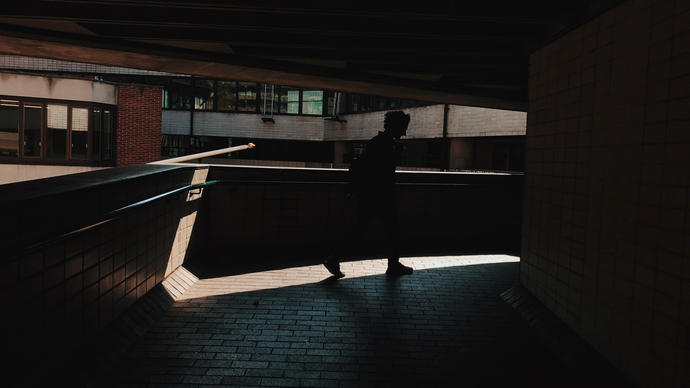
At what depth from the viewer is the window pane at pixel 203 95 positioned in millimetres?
27562

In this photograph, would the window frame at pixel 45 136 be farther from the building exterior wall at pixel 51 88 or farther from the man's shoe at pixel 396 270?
the man's shoe at pixel 396 270

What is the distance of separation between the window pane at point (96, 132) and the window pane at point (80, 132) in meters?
0.24

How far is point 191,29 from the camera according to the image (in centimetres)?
576

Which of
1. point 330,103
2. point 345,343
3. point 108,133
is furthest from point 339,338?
point 330,103

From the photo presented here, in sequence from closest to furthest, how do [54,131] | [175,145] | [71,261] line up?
[71,261] → [54,131] → [175,145]

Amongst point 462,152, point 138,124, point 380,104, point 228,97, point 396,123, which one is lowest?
point 396,123

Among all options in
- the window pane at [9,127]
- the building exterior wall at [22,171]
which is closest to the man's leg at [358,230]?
the building exterior wall at [22,171]

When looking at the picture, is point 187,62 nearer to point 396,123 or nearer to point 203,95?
point 396,123

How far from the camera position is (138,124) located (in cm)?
1855

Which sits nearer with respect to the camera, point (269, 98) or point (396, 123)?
point (396, 123)

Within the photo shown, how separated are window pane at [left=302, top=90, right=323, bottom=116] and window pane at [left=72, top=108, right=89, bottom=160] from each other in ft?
43.1

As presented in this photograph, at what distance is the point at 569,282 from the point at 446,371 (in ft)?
4.51

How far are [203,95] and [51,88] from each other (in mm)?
11484

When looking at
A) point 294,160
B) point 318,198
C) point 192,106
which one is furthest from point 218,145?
point 318,198
